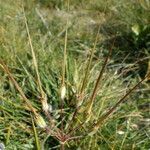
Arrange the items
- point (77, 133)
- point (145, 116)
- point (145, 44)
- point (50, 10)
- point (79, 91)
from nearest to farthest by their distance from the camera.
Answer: point (77, 133)
point (79, 91)
point (145, 116)
point (145, 44)
point (50, 10)

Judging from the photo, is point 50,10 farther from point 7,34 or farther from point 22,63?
point 22,63

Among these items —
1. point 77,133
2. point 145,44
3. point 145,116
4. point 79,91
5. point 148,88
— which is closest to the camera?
point 77,133

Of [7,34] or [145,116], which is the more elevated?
[7,34]

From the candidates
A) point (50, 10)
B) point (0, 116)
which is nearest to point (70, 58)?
point (0, 116)

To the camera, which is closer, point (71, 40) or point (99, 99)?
point (99, 99)

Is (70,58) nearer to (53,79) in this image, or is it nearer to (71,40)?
(53,79)

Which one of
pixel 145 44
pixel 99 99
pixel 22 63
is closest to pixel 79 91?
pixel 99 99
